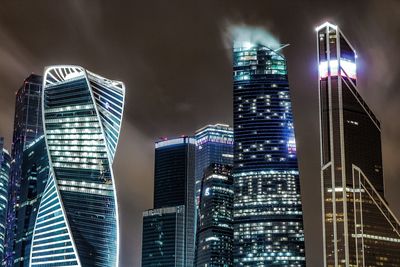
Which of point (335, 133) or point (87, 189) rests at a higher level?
point (335, 133)

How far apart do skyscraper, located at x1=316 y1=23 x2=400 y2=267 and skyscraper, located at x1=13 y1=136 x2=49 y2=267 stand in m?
57.7

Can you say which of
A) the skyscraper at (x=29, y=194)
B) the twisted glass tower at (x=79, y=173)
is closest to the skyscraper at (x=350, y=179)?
the twisted glass tower at (x=79, y=173)

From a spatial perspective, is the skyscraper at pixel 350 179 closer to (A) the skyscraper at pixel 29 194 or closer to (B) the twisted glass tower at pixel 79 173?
(B) the twisted glass tower at pixel 79 173

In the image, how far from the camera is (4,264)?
194 metres

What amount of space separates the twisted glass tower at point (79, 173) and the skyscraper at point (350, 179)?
140 feet

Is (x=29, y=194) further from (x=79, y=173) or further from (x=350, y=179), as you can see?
(x=350, y=179)

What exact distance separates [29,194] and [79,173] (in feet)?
68.1

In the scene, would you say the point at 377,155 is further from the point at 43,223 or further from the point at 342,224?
the point at 43,223

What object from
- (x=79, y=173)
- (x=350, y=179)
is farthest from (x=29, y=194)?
(x=350, y=179)

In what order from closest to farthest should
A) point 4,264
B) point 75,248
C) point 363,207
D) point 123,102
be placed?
point 75,248 < point 363,207 < point 123,102 < point 4,264

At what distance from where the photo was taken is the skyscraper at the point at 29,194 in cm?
17612

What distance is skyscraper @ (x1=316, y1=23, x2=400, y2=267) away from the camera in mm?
165625

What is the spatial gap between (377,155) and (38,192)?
71.4 metres

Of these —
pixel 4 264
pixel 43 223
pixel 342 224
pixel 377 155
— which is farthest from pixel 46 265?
pixel 377 155
